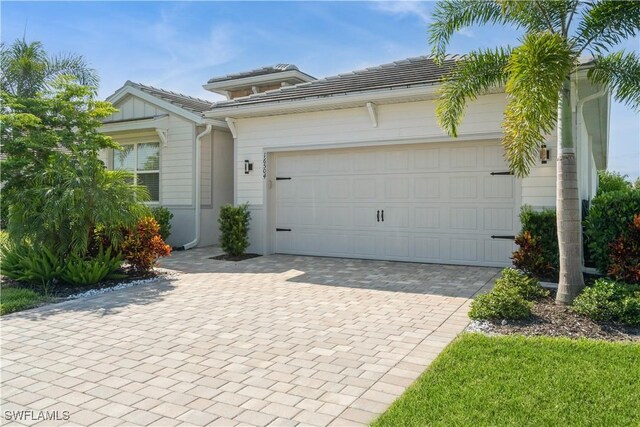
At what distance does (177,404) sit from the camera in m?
3.31

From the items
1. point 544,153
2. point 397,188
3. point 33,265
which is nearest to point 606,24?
point 544,153

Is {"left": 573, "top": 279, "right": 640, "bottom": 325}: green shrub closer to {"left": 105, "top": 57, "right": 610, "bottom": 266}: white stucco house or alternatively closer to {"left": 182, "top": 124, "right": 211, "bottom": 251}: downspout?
{"left": 105, "top": 57, "right": 610, "bottom": 266}: white stucco house

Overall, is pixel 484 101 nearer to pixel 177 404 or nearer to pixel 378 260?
pixel 378 260

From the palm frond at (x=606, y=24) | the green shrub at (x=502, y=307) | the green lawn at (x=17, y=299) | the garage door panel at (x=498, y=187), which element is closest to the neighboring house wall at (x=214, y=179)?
the green lawn at (x=17, y=299)

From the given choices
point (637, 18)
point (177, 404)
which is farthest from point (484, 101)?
point (177, 404)

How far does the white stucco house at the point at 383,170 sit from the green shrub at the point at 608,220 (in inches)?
60.1

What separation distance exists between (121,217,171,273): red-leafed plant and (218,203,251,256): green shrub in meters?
2.37

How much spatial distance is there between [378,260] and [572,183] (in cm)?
495

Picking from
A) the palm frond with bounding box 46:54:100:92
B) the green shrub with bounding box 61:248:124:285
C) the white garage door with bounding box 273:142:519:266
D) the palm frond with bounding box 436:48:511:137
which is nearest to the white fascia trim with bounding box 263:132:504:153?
the white garage door with bounding box 273:142:519:266


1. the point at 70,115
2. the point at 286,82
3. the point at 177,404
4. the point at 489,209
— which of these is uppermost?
the point at 286,82

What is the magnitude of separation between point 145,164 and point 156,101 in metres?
1.83

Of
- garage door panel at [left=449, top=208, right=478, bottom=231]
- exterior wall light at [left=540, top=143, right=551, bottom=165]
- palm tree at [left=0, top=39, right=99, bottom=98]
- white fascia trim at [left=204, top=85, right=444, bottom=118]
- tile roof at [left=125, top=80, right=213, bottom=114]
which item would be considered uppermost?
palm tree at [left=0, top=39, right=99, bottom=98]

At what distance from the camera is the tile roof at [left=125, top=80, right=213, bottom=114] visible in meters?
13.1

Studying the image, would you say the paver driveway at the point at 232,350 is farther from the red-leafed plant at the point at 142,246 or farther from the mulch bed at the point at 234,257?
the mulch bed at the point at 234,257
